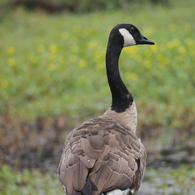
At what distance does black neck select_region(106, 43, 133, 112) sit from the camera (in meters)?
5.51

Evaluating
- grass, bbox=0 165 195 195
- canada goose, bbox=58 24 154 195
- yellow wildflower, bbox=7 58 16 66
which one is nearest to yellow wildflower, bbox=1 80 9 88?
yellow wildflower, bbox=7 58 16 66

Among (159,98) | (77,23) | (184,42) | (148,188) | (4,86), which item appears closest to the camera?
(148,188)

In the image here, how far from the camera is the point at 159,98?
33.5 ft

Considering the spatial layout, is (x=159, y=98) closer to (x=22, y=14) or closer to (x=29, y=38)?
(x=29, y=38)

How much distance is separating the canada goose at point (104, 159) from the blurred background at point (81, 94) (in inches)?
63.7

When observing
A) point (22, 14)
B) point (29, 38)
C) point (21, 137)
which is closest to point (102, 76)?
point (21, 137)

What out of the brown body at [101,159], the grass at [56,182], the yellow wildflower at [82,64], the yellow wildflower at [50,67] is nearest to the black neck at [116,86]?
the brown body at [101,159]

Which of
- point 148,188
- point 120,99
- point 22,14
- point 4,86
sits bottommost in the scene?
point 22,14

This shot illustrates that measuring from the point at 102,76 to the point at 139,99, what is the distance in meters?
1.98

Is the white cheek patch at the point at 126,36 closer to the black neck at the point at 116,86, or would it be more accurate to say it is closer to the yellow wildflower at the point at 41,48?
the black neck at the point at 116,86

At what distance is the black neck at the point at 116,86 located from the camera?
18.1ft

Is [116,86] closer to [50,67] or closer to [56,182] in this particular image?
[56,182]

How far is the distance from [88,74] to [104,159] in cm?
805

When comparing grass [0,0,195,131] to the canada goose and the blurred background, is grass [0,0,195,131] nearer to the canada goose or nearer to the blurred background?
the blurred background
